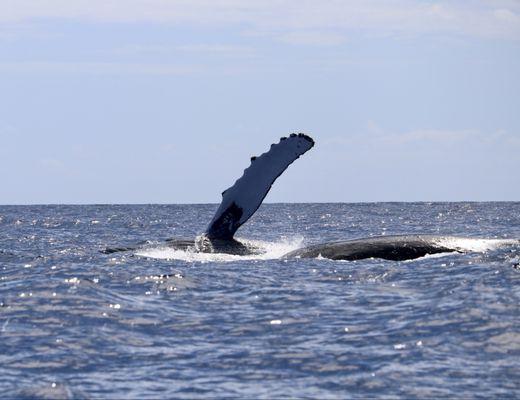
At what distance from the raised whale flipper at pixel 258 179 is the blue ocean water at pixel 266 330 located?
3.08ft

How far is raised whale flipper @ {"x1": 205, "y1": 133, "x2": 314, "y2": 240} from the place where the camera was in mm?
15148

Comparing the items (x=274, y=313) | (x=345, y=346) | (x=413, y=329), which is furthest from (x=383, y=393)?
(x=274, y=313)

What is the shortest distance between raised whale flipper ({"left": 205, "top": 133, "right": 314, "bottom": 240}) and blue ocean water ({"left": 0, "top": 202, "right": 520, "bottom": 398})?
0.94 meters

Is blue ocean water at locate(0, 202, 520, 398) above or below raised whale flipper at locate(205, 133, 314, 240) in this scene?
below

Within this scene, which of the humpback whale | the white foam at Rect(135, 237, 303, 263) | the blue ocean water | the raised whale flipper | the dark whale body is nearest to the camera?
the blue ocean water

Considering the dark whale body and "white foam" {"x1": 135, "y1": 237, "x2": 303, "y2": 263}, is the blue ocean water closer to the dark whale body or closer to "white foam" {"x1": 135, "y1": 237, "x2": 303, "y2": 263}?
the dark whale body

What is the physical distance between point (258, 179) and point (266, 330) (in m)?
5.89

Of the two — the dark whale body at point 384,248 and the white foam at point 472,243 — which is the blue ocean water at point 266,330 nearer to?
the dark whale body at point 384,248

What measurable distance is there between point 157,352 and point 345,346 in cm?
153

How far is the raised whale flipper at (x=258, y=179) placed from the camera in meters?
15.1

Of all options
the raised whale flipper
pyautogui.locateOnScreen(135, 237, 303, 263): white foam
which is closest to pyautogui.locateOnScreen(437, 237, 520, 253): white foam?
the raised whale flipper

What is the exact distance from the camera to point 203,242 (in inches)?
631

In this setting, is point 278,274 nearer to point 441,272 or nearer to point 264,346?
point 441,272

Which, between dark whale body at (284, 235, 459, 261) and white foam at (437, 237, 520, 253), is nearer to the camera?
dark whale body at (284, 235, 459, 261)
